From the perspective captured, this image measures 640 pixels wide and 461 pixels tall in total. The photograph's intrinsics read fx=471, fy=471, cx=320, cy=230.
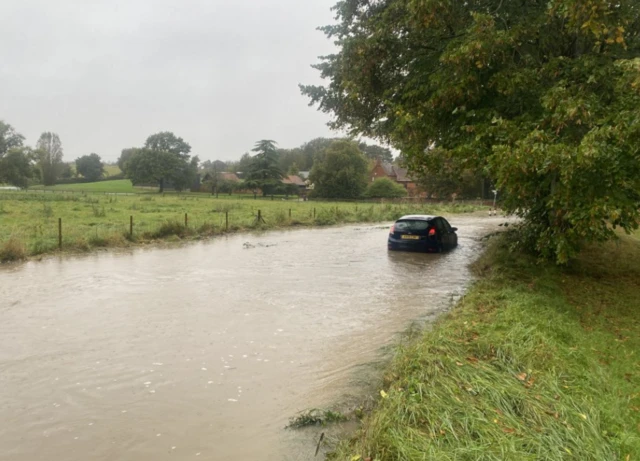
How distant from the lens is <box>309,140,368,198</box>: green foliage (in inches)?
2820

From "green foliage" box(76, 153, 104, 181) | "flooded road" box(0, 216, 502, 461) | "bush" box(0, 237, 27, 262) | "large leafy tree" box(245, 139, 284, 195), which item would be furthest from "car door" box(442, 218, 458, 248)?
"green foliage" box(76, 153, 104, 181)

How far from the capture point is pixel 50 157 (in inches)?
4446

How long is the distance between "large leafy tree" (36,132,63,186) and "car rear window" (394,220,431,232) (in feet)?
348

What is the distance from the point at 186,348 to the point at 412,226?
11101 millimetres

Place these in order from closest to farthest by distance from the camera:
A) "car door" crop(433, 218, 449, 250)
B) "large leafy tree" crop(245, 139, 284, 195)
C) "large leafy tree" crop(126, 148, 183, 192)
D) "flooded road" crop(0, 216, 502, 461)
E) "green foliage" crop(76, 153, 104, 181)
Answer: "flooded road" crop(0, 216, 502, 461) < "car door" crop(433, 218, 449, 250) < "large leafy tree" crop(245, 139, 284, 195) < "large leafy tree" crop(126, 148, 183, 192) < "green foliage" crop(76, 153, 104, 181)

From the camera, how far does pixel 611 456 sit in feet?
11.3

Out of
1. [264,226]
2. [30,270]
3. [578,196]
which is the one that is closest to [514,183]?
[578,196]

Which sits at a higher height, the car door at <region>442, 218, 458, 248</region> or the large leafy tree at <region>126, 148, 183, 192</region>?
the large leafy tree at <region>126, 148, 183, 192</region>

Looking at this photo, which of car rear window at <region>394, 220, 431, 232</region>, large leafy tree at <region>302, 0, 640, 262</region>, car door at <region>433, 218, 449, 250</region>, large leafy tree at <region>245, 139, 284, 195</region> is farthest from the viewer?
large leafy tree at <region>245, 139, 284, 195</region>

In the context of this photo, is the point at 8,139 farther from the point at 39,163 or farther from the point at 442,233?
the point at 442,233

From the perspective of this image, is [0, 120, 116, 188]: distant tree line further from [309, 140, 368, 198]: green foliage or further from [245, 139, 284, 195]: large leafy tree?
[309, 140, 368, 198]: green foliage

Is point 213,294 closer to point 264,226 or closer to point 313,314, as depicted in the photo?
point 313,314

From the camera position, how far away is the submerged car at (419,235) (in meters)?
16.4

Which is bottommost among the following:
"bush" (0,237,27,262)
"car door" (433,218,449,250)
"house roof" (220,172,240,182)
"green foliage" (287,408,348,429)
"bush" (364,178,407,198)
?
"green foliage" (287,408,348,429)
